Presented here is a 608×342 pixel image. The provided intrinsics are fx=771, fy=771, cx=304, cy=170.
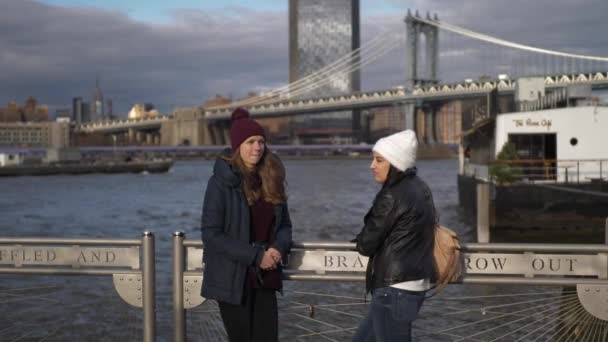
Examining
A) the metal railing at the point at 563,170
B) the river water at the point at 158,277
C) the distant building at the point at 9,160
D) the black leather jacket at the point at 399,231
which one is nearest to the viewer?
the black leather jacket at the point at 399,231

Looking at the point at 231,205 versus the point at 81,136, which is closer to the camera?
the point at 231,205

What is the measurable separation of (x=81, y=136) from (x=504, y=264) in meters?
154

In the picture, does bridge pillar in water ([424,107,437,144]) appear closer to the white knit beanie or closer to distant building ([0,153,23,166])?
distant building ([0,153,23,166])

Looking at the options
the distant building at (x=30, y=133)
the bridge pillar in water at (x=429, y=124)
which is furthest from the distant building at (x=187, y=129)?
the bridge pillar in water at (x=429, y=124)

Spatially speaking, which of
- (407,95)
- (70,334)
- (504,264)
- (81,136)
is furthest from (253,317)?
(81,136)

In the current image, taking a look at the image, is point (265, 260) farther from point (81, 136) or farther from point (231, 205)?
point (81, 136)

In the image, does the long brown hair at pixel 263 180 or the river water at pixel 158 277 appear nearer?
the long brown hair at pixel 263 180

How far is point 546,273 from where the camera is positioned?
4.11 meters

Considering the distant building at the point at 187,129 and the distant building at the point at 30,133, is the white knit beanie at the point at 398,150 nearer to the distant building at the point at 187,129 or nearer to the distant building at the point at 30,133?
the distant building at the point at 187,129

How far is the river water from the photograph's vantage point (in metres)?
7.21

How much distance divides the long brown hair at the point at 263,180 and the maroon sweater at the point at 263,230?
33 millimetres

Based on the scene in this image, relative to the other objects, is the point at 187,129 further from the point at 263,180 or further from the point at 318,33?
the point at 263,180

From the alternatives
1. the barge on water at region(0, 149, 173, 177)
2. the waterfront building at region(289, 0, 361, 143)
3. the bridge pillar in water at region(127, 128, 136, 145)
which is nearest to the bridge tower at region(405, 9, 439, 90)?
the barge on water at region(0, 149, 173, 177)

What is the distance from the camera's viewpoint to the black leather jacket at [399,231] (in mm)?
3455
